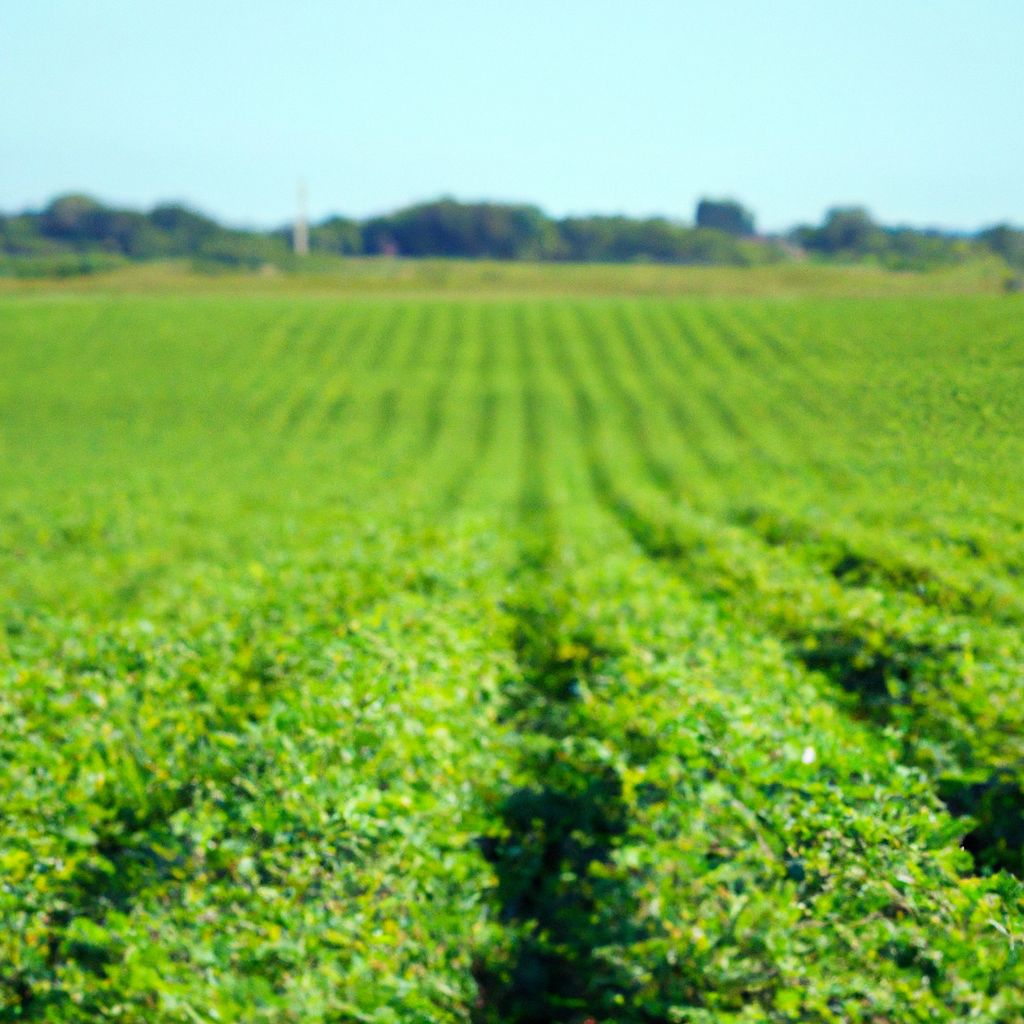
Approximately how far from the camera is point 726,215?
107 feet

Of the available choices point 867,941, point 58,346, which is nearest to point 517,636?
point 867,941

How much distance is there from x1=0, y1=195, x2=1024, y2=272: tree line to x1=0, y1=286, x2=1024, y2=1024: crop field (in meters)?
3.92

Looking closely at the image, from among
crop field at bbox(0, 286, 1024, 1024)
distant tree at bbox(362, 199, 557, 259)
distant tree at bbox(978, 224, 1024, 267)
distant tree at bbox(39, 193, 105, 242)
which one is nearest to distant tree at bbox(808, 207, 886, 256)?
distant tree at bbox(362, 199, 557, 259)

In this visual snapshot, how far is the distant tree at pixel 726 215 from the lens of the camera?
29.8 metres

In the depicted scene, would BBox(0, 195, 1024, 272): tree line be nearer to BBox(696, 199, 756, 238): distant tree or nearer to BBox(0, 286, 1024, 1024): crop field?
BBox(696, 199, 756, 238): distant tree

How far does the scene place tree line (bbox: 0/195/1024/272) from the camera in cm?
1757

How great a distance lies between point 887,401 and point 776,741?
225cm

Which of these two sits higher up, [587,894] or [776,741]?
[776,741]

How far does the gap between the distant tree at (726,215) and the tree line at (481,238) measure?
0.20ft

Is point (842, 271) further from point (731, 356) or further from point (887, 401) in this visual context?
point (887, 401)

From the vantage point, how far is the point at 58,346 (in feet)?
172

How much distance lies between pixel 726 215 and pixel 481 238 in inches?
1175

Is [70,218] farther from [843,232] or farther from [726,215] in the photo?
[726,215]

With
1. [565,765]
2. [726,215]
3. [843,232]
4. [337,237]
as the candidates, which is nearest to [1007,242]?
[565,765]
